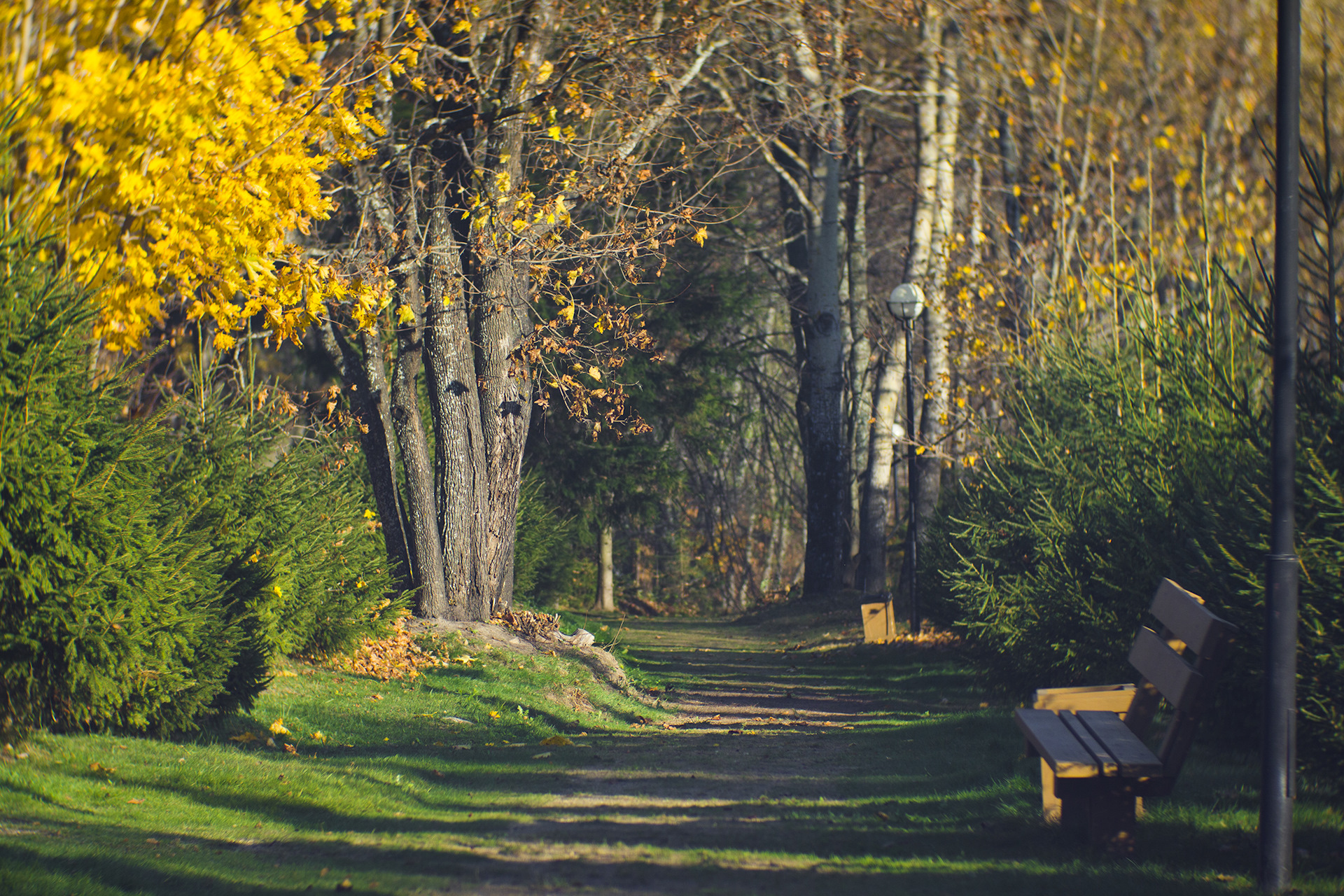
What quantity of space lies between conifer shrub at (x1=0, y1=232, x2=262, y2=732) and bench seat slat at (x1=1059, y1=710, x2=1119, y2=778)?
16.9 ft

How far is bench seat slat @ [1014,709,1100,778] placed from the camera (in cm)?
487

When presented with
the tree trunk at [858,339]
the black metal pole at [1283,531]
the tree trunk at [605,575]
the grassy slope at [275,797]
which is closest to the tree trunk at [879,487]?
the tree trunk at [858,339]

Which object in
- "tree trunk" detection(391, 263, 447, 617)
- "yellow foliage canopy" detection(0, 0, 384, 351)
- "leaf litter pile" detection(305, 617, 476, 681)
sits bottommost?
"leaf litter pile" detection(305, 617, 476, 681)

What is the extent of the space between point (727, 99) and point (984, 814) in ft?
39.8

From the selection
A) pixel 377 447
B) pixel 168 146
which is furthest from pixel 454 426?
pixel 168 146

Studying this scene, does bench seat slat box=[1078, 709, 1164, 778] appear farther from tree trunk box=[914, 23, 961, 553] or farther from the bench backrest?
tree trunk box=[914, 23, 961, 553]

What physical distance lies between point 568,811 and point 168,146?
17.0ft

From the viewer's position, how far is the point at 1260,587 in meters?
6.18

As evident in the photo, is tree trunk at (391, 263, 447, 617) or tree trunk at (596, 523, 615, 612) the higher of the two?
tree trunk at (391, 263, 447, 617)

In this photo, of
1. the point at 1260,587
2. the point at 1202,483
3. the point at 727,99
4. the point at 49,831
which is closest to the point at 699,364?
the point at 727,99

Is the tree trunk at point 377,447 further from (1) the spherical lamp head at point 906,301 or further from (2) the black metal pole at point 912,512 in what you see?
(2) the black metal pole at point 912,512

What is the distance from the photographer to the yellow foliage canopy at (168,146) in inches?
278

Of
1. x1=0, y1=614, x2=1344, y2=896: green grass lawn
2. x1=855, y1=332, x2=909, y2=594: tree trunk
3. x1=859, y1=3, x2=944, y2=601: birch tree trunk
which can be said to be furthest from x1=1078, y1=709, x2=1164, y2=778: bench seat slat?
x1=855, y1=332, x2=909, y2=594: tree trunk

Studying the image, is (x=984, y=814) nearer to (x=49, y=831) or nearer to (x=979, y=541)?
(x=49, y=831)
